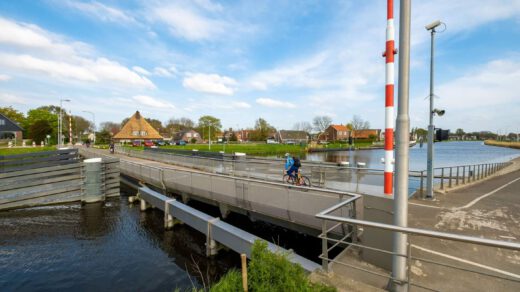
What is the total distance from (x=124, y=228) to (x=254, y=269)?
28.3 ft

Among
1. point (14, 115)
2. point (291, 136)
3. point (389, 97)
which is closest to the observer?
point (389, 97)

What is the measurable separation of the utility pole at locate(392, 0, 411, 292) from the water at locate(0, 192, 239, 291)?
3.60 metres

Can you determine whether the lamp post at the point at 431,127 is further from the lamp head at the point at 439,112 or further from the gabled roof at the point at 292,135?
the gabled roof at the point at 292,135

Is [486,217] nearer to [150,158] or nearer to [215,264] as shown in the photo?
[215,264]

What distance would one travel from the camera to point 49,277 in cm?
682

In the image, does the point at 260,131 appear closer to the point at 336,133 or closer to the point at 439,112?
the point at 336,133

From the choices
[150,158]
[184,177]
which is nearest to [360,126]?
[150,158]

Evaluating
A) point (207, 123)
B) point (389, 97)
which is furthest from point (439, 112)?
point (207, 123)

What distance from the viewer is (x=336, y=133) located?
122125mm

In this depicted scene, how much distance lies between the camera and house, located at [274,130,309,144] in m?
123

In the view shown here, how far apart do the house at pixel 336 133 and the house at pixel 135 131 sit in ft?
260

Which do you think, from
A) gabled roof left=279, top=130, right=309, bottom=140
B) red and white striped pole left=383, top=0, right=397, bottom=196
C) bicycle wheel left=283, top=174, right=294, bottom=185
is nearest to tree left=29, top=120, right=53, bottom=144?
bicycle wheel left=283, top=174, right=294, bottom=185

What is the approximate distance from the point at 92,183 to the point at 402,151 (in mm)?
15765

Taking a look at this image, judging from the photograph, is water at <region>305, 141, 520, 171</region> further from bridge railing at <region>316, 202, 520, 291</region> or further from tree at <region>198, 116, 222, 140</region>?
tree at <region>198, 116, 222, 140</region>
